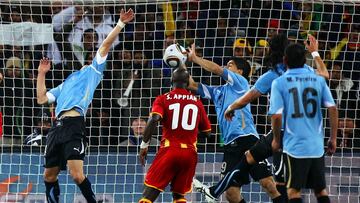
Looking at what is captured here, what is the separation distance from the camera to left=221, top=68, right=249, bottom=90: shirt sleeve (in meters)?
12.0

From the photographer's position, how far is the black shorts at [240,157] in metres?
12.0

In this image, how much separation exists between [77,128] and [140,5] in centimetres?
339

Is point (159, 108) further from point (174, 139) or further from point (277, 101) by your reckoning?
point (277, 101)

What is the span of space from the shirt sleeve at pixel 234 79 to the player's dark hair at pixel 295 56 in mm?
1983

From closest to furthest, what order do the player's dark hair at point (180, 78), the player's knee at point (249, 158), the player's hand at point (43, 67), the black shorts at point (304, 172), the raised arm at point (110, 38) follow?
the black shorts at point (304, 172)
the player's dark hair at point (180, 78)
the player's knee at point (249, 158)
the raised arm at point (110, 38)
the player's hand at point (43, 67)

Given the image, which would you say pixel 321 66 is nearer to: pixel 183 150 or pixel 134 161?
pixel 183 150

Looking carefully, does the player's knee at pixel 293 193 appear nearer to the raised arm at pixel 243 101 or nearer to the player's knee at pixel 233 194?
the raised arm at pixel 243 101

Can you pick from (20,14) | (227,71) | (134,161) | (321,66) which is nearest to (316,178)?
(321,66)

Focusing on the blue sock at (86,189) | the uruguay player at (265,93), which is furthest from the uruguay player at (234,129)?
the blue sock at (86,189)

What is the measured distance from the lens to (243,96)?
11164 millimetres

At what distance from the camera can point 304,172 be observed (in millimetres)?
9906

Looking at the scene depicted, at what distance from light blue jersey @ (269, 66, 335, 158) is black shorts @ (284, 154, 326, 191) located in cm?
5

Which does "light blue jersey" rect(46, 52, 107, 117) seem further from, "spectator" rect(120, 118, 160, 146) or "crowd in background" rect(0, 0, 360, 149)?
"crowd in background" rect(0, 0, 360, 149)

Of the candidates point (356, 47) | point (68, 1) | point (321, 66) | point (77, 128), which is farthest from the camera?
point (356, 47)
